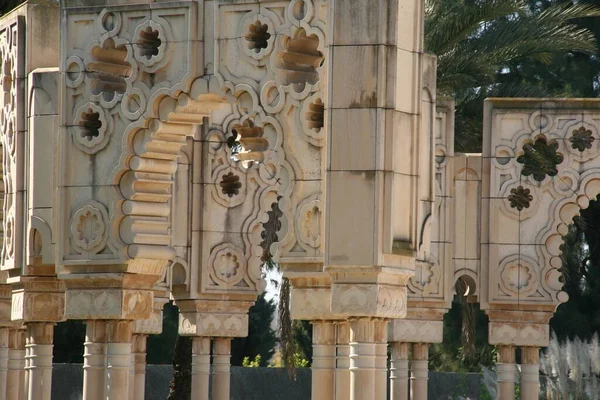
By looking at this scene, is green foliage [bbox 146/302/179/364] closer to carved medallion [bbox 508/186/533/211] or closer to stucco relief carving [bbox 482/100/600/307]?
stucco relief carving [bbox 482/100/600/307]

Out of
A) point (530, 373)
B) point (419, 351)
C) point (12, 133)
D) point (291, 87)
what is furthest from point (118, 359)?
point (419, 351)

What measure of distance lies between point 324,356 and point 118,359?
2117 millimetres

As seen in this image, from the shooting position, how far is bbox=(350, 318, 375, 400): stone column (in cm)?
1459

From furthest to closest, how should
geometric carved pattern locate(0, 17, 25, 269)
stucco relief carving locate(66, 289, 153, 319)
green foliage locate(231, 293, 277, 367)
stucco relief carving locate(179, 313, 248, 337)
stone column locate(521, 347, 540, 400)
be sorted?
green foliage locate(231, 293, 277, 367)
stone column locate(521, 347, 540, 400)
stucco relief carving locate(179, 313, 248, 337)
geometric carved pattern locate(0, 17, 25, 269)
stucco relief carving locate(66, 289, 153, 319)

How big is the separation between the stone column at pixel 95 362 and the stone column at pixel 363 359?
2.98 meters

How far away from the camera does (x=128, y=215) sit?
16.3m

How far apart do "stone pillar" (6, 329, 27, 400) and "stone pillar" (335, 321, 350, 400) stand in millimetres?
4333

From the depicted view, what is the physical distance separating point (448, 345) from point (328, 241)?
21102 millimetres

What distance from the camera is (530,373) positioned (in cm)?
2255

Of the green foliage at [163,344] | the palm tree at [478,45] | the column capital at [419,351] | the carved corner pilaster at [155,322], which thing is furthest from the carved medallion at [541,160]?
the green foliage at [163,344]

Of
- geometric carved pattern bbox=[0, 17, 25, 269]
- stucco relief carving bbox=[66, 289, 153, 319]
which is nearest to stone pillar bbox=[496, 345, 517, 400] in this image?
stucco relief carving bbox=[66, 289, 153, 319]

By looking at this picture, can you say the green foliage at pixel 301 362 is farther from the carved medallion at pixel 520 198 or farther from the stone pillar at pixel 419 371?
the carved medallion at pixel 520 198

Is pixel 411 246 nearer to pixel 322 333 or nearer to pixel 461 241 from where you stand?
pixel 322 333

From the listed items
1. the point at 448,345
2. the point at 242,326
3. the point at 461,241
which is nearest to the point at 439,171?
the point at 461,241
